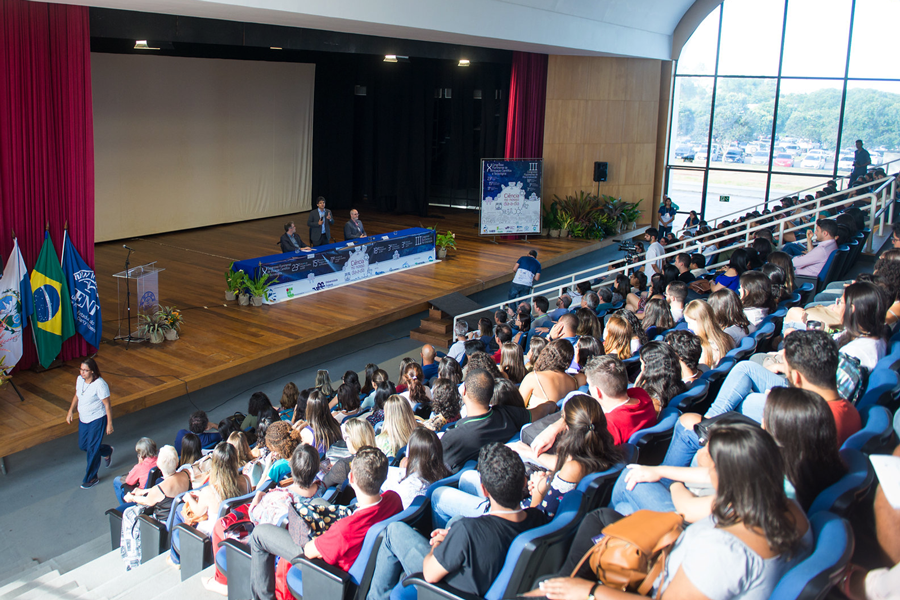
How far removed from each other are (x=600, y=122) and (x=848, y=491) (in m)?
14.2

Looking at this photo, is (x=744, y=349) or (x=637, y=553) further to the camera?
(x=744, y=349)

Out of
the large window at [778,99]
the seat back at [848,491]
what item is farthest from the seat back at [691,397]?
the large window at [778,99]

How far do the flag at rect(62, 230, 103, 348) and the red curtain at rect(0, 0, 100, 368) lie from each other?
0.37 ft

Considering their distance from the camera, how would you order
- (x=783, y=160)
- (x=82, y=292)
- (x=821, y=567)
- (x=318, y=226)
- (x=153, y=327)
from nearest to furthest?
(x=821, y=567) < (x=82, y=292) < (x=153, y=327) < (x=318, y=226) < (x=783, y=160)

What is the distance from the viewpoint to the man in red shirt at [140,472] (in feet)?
16.2

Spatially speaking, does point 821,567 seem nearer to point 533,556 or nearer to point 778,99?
point 533,556

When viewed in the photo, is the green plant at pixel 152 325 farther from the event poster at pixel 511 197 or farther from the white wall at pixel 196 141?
the event poster at pixel 511 197

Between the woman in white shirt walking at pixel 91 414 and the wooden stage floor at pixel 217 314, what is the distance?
47 centimetres

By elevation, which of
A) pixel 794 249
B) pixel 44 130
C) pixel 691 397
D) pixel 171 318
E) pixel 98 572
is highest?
pixel 44 130

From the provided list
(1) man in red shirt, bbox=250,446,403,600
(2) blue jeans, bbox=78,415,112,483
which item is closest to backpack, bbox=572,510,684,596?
(1) man in red shirt, bbox=250,446,403,600

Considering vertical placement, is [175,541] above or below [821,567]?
below

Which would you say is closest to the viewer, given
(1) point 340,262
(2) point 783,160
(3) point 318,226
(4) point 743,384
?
(4) point 743,384

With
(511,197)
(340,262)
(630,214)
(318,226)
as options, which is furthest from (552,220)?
(340,262)

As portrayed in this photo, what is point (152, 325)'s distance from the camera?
8.39 m
